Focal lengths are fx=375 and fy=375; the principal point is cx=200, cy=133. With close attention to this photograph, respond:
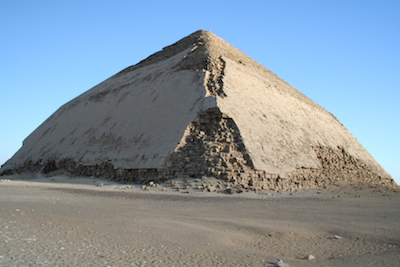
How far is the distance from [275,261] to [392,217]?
538 centimetres

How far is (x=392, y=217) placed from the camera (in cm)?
848

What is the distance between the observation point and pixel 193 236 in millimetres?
5586

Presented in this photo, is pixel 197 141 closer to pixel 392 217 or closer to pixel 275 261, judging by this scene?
pixel 392 217

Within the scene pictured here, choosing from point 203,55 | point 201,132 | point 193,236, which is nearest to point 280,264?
point 193,236

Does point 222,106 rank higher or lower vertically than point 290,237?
higher

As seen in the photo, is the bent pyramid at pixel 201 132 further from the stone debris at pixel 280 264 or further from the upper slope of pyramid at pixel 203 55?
the stone debris at pixel 280 264

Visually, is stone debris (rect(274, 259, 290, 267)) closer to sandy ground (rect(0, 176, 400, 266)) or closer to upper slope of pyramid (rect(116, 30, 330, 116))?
sandy ground (rect(0, 176, 400, 266))

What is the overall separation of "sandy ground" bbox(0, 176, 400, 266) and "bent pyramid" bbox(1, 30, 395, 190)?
4.94 meters

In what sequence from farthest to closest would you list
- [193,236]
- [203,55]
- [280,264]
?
[203,55] < [193,236] < [280,264]

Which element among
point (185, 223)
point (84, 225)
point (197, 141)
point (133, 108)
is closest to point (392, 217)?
point (185, 223)

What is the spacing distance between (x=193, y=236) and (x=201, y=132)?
32.0ft

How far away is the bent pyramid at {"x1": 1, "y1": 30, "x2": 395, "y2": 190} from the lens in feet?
48.0

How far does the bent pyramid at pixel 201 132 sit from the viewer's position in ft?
48.0

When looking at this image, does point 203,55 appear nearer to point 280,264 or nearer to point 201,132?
point 201,132
